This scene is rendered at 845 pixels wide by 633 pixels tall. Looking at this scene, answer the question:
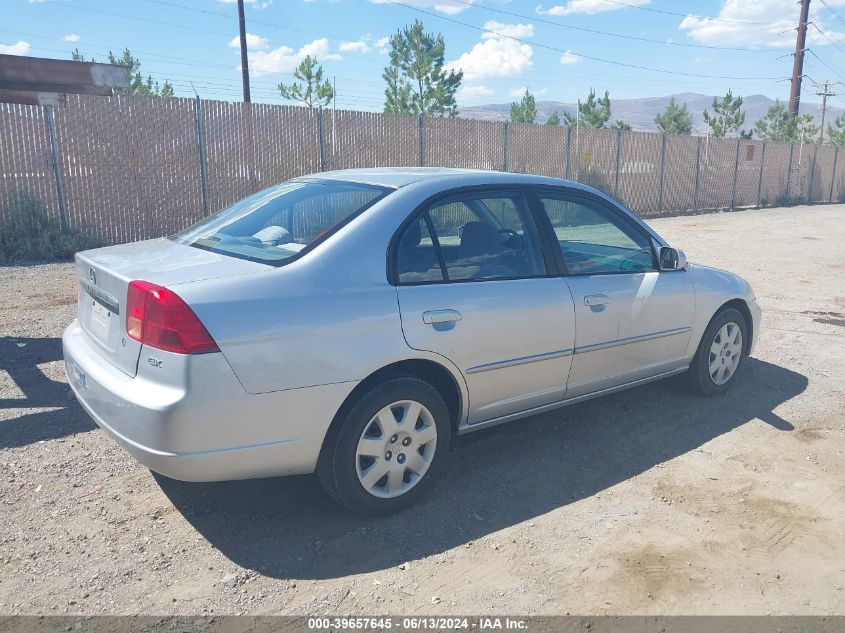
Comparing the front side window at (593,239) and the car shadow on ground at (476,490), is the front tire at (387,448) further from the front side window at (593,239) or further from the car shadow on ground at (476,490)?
the front side window at (593,239)

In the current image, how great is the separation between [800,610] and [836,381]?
3475 mm

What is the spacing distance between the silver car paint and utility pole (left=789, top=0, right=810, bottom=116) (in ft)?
144

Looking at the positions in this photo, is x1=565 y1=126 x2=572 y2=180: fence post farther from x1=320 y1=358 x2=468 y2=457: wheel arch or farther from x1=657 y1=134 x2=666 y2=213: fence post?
x1=320 y1=358 x2=468 y2=457: wheel arch

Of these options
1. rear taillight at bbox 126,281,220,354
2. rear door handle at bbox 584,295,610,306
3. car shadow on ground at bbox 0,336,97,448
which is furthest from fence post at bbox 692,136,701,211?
rear taillight at bbox 126,281,220,354

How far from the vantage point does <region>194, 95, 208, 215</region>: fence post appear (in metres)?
12.7

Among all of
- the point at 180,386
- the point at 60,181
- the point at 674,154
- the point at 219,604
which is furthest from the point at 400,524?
the point at 674,154

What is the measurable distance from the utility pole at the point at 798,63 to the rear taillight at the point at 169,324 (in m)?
45.9

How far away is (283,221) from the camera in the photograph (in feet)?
12.5

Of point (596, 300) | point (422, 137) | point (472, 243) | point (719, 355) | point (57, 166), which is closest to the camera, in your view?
point (472, 243)

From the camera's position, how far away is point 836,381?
575cm

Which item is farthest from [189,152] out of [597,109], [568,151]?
[597,109]

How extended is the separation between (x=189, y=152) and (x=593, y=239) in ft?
32.8

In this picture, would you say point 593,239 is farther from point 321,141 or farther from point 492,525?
point 321,141

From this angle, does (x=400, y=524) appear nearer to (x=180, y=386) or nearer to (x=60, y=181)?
(x=180, y=386)
